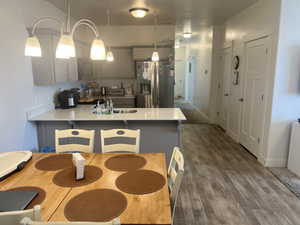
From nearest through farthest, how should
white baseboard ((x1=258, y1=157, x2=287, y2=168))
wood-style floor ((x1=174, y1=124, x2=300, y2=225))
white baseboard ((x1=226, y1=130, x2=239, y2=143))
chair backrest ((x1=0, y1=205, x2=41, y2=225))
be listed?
chair backrest ((x1=0, y1=205, x2=41, y2=225)) → wood-style floor ((x1=174, y1=124, x2=300, y2=225)) → white baseboard ((x1=258, y1=157, x2=287, y2=168)) → white baseboard ((x1=226, y1=130, x2=239, y2=143))

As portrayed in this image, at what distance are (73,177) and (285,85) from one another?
3197 mm

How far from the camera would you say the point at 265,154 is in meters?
3.46

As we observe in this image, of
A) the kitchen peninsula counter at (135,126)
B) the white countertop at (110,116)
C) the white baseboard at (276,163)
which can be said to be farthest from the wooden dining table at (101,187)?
the white baseboard at (276,163)

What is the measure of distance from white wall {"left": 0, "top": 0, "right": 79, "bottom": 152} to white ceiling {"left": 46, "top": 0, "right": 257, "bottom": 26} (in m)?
0.97

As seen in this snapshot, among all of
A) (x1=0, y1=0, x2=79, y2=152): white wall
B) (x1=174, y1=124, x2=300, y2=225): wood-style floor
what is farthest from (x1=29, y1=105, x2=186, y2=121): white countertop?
(x1=174, y1=124, x2=300, y2=225): wood-style floor

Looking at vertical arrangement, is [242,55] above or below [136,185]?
above

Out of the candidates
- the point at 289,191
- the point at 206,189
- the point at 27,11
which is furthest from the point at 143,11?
the point at 289,191

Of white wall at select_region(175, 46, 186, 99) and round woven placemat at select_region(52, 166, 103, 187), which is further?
white wall at select_region(175, 46, 186, 99)

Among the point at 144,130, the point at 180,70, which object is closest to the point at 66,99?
the point at 144,130

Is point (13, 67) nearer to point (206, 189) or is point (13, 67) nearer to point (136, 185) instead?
point (136, 185)

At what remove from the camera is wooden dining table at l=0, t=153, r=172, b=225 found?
118 cm

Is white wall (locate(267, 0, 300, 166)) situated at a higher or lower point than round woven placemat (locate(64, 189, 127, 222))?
higher

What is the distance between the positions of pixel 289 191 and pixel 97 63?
4.73 m

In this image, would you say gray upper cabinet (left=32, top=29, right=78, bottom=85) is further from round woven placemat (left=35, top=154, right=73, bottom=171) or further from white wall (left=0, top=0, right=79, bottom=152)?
round woven placemat (left=35, top=154, right=73, bottom=171)
